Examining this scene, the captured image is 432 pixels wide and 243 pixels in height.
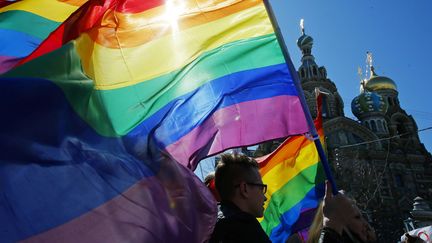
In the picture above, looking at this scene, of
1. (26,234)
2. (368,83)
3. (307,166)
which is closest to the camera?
(26,234)

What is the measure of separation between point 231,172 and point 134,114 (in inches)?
34.8

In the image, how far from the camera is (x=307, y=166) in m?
5.16

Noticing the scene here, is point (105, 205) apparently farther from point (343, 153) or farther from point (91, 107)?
point (343, 153)

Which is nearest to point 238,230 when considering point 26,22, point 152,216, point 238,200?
point 238,200

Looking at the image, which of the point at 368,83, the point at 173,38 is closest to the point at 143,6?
the point at 173,38

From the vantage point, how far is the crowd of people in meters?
2.44

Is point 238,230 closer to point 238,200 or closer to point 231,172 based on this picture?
point 238,200

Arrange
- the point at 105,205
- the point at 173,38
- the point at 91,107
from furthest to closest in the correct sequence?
the point at 173,38 < the point at 91,107 < the point at 105,205

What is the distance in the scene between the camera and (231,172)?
2838 millimetres

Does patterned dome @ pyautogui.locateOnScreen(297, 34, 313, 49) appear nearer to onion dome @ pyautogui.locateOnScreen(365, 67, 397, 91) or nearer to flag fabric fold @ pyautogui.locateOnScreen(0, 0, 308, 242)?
onion dome @ pyautogui.locateOnScreen(365, 67, 397, 91)

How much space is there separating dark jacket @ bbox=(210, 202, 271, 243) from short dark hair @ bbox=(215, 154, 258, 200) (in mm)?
191

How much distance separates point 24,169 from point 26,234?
32 centimetres

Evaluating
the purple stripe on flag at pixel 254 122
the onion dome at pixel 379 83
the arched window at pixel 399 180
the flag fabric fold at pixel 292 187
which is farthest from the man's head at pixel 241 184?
the onion dome at pixel 379 83

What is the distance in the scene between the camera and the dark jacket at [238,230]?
7.72 feet
